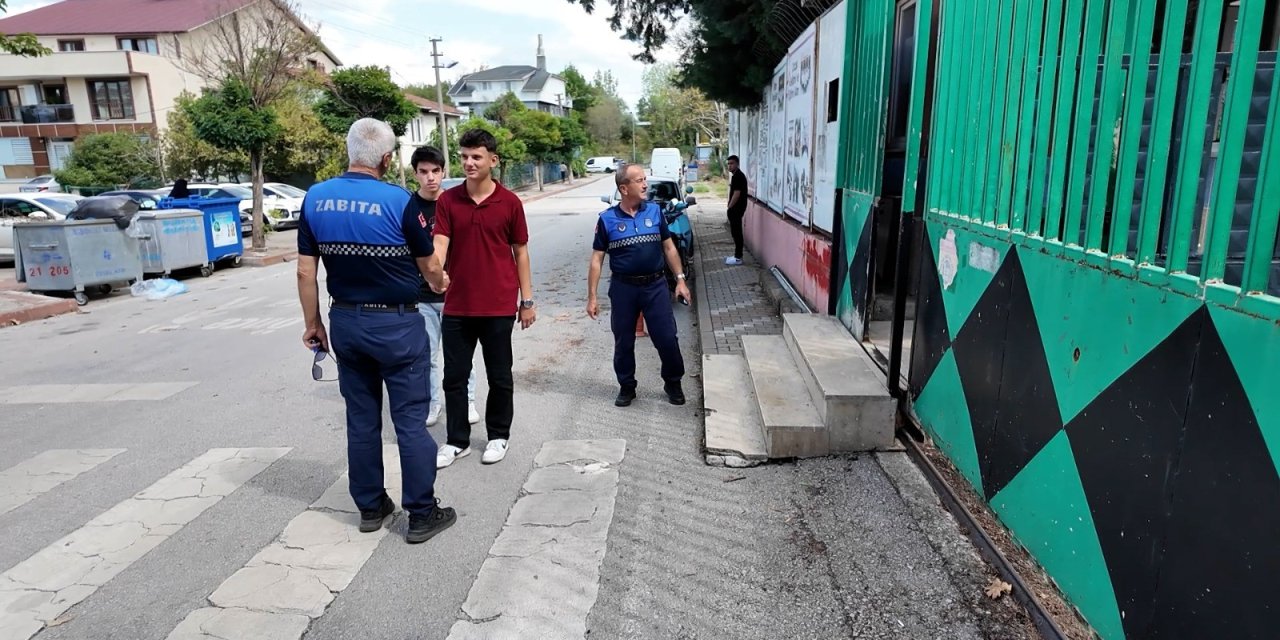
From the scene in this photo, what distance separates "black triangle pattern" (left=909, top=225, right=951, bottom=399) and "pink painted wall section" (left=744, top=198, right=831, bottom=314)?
2.16 m

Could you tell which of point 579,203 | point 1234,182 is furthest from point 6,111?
point 1234,182

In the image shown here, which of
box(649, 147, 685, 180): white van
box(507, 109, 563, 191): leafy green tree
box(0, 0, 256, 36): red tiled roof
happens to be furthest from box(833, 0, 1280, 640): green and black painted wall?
box(0, 0, 256, 36): red tiled roof

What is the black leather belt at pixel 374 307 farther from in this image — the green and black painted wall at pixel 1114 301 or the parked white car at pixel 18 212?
the parked white car at pixel 18 212

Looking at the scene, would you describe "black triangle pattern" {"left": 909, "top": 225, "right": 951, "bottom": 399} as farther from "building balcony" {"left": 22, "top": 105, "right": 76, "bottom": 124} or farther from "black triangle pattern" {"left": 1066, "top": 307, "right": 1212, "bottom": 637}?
"building balcony" {"left": 22, "top": 105, "right": 76, "bottom": 124}

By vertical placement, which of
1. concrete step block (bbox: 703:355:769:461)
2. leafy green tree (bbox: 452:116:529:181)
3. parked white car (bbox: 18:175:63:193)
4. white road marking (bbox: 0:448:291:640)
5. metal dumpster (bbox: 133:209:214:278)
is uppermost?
leafy green tree (bbox: 452:116:529:181)

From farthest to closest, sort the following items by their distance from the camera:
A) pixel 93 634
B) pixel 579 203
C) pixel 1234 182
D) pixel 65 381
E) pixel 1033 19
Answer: pixel 579 203
pixel 65 381
pixel 1033 19
pixel 93 634
pixel 1234 182

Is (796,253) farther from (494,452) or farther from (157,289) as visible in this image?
(157,289)

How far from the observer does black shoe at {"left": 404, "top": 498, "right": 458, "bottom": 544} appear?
11.9 feet

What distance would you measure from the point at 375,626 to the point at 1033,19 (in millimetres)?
3768

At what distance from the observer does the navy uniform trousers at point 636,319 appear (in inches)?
214

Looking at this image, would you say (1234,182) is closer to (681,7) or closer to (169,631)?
(169,631)

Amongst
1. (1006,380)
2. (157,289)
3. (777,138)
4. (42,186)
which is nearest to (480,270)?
(1006,380)

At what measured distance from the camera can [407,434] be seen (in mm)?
3564

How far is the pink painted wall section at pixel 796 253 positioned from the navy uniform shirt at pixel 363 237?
14.0 ft
